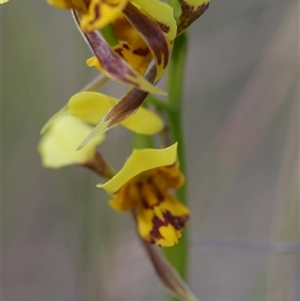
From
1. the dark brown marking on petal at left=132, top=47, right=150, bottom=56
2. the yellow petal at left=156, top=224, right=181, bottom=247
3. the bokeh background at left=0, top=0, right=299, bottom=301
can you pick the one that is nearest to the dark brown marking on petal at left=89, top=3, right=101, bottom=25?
the dark brown marking on petal at left=132, top=47, right=150, bottom=56

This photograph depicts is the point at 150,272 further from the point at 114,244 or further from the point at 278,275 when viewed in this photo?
the point at 278,275

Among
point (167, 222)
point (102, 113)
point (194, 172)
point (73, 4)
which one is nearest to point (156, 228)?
point (167, 222)

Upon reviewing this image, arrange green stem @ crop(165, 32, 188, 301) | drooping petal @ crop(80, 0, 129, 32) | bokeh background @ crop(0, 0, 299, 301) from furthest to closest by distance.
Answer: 1. bokeh background @ crop(0, 0, 299, 301)
2. green stem @ crop(165, 32, 188, 301)
3. drooping petal @ crop(80, 0, 129, 32)

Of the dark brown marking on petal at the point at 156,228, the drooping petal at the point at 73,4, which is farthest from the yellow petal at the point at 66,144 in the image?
the drooping petal at the point at 73,4

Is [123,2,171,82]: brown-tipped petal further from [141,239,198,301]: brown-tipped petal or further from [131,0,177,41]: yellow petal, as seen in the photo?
[141,239,198,301]: brown-tipped petal

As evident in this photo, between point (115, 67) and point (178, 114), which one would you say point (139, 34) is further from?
point (178, 114)

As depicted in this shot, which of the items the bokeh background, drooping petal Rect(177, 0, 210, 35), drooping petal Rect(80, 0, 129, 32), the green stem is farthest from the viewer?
the bokeh background

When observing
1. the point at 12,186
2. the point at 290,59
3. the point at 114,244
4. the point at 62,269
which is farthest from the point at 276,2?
the point at 62,269
